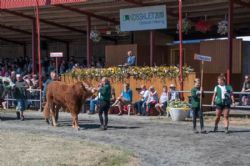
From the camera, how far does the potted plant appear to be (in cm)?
2234

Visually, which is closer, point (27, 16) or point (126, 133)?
point (126, 133)

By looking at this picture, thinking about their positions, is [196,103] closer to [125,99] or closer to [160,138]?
[160,138]

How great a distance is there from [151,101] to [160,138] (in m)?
7.82

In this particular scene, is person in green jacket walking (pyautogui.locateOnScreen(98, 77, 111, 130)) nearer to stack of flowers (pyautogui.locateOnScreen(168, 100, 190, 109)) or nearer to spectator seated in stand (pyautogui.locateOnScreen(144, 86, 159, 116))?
stack of flowers (pyautogui.locateOnScreen(168, 100, 190, 109))

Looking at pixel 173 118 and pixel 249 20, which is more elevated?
pixel 249 20

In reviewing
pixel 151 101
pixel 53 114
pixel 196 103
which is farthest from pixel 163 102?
pixel 196 103

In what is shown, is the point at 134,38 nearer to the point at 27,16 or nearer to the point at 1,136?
the point at 27,16

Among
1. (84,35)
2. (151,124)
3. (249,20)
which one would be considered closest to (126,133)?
(151,124)

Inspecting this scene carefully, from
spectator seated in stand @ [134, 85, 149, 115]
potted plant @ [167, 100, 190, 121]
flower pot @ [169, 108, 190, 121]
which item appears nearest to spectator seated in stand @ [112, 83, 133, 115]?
spectator seated in stand @ [134, 85, 149, 115]

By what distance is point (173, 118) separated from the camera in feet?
74.1

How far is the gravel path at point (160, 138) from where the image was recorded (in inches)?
537

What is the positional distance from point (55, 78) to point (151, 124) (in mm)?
3808

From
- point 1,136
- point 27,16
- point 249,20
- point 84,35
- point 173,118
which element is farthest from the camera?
point 84,35

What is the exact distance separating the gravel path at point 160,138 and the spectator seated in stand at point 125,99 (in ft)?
5.26
